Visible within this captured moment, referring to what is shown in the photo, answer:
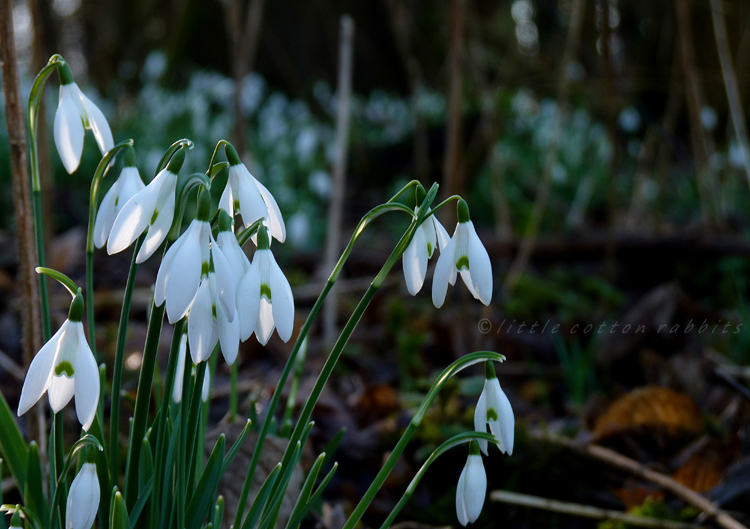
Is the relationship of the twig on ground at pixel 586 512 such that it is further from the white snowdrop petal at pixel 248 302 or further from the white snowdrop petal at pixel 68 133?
the white snowdrop petal at pixel 68 133

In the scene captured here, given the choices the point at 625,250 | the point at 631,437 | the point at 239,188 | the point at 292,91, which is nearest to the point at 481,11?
the point at 292,91

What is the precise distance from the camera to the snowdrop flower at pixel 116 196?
0.85 m

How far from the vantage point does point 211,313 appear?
71 centimetres

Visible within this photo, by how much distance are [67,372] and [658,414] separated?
1370mm

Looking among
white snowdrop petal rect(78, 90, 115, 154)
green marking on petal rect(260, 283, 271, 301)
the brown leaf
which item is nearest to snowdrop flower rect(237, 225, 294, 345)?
green marking on petal rect(260, 283, 271, 301)

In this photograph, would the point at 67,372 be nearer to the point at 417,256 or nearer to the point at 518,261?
the point at 417,256

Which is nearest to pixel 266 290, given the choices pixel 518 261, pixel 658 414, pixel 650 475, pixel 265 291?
pixel 265 291

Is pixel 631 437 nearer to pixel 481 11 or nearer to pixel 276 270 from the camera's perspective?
pixel 276 270

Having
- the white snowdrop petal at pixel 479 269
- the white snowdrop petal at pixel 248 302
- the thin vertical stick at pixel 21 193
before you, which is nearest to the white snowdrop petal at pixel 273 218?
the white snowdrop petal at pixel 248 302

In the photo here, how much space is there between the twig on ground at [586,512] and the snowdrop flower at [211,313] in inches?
30.5

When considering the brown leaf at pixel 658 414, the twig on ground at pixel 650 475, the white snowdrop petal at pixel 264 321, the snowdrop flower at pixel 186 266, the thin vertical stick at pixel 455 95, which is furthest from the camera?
the thin vertical stick at pixel 455 95

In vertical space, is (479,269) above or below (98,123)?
below

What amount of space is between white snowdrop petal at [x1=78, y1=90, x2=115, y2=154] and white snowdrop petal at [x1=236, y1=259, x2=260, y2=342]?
341 millimetres

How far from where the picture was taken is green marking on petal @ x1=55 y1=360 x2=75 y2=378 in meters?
0.72
